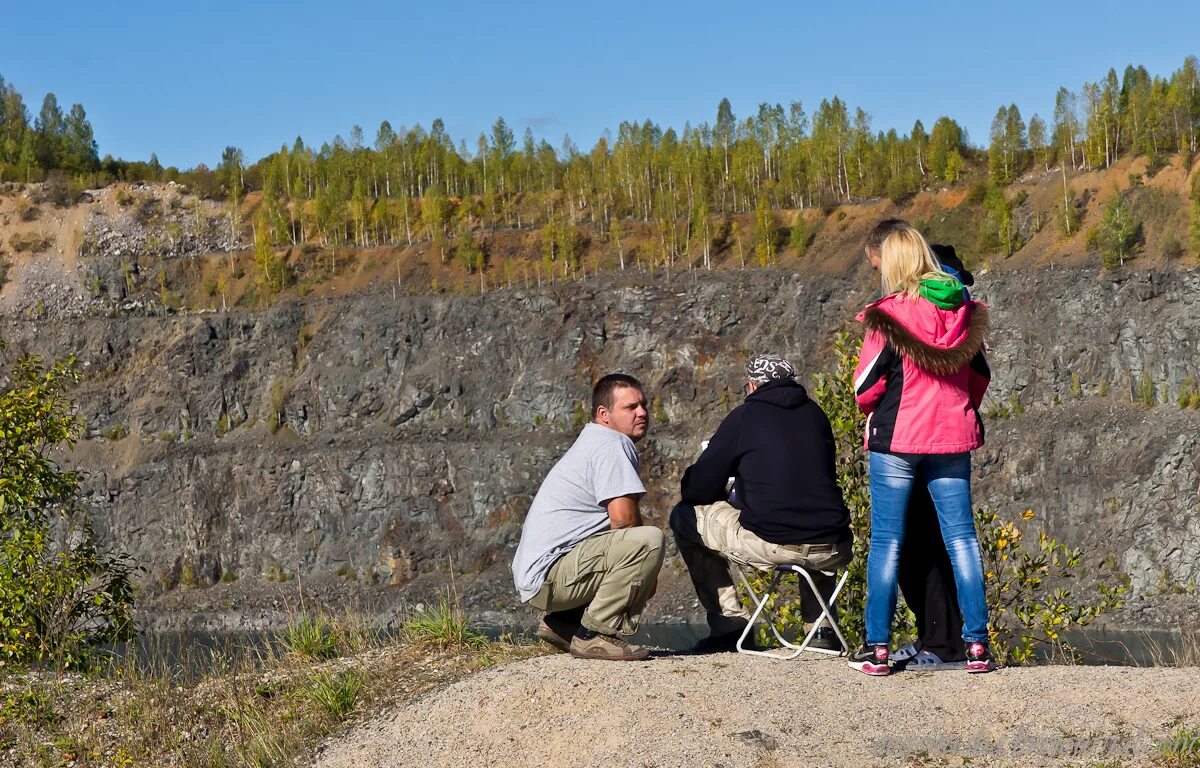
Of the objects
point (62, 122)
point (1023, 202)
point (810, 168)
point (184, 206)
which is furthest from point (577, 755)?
point (62, 122)

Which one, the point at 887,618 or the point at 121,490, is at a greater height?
the point at 887,618

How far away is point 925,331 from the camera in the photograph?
741 centimetres

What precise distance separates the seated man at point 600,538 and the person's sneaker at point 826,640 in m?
1.31

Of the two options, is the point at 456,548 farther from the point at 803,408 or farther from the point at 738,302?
the point at 803,408

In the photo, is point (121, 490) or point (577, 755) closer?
point (577, 755)

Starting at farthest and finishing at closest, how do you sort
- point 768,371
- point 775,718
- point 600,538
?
point 768,371 < point 600,538 < point 775,718

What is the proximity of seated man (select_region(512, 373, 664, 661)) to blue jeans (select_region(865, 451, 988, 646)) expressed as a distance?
140 cm

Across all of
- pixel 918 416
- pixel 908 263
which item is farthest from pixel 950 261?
pixel 918 416

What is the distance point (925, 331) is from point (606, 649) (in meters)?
2.89

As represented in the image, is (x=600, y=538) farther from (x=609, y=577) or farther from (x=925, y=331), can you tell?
(x=925, y=331)

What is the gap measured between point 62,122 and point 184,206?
28030 millimetres

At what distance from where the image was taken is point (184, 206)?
102375 millimetres

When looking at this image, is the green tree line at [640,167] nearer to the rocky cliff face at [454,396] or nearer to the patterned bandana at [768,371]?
the rocky cliff face at [454,396]

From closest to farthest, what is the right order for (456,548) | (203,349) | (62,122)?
(456,548) < (203,349) < (62,122)
